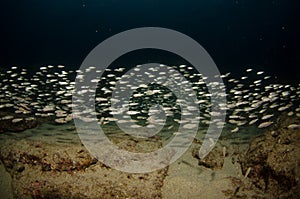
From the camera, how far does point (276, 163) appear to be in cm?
559

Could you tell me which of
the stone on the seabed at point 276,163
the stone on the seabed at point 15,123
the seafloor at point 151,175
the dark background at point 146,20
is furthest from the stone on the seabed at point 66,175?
the dark background at point 146,20

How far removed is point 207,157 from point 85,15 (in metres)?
98.4

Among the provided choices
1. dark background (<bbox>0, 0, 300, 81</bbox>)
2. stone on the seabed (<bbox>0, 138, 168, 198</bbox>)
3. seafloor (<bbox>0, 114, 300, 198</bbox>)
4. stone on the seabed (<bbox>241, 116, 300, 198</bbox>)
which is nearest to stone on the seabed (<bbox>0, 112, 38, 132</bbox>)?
seafloor (<bbox>0, 114, 300, 198</bbox>)

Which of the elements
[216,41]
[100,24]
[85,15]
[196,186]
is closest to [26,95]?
[196,186]

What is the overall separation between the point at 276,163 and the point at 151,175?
276 cm

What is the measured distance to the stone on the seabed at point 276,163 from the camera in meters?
5.32

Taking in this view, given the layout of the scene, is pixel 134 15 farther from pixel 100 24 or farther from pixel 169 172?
pixel 169 172

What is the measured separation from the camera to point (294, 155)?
5543 mm

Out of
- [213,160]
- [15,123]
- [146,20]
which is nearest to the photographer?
[213,160]

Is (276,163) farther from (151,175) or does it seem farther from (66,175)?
(66,175)

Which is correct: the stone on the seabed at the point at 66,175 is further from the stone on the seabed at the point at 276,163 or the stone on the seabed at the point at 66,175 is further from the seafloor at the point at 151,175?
the stone on the seabed at the point at 276,163

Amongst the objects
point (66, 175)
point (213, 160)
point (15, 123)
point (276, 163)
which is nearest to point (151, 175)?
point (66, 175)

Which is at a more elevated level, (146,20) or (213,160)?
(146,20)

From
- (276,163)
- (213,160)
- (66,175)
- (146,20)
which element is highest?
(146,20)
